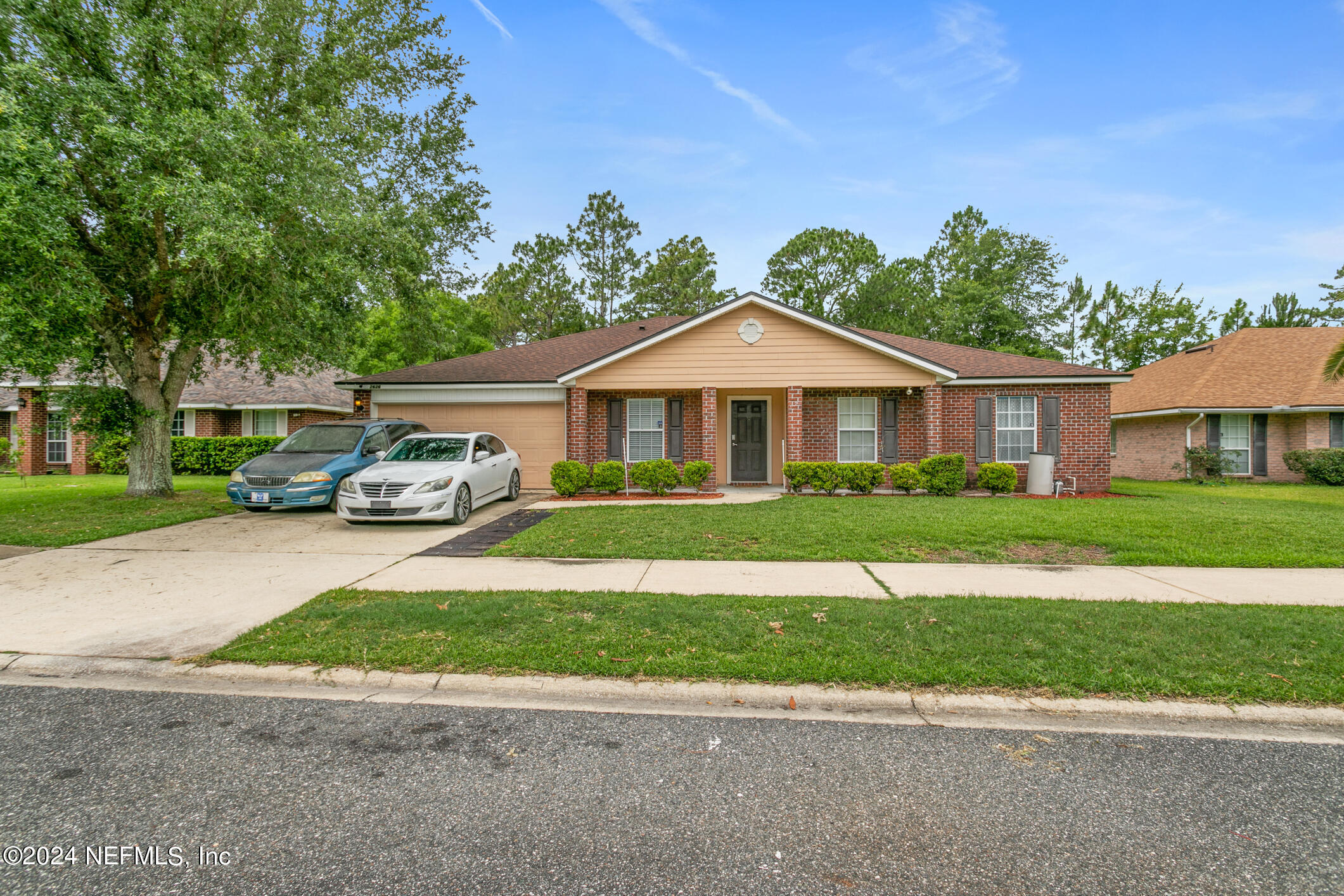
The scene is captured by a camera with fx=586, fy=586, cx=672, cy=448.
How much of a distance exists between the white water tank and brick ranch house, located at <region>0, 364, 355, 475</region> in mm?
20967

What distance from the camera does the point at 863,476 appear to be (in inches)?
536

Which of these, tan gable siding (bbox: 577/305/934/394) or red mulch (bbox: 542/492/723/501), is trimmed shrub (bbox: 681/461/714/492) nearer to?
red mulch (bbox: 542/492/723/501)

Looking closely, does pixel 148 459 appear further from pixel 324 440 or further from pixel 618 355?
pixel 618 355

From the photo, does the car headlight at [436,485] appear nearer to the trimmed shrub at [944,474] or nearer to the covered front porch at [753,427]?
the covered front porch at [753,427]

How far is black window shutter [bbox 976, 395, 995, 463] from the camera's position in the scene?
578 inches

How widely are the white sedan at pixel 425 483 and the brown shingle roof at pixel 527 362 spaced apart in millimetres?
4049

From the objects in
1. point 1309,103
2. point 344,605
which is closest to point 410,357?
point 344,605

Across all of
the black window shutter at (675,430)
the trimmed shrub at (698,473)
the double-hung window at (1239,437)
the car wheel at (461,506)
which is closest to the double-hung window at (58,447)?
the car wheel at (461,506)

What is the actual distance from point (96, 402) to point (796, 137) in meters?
17.6

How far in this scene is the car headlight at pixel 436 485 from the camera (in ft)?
30.7

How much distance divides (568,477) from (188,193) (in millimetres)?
7995

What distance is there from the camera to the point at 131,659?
4164mm

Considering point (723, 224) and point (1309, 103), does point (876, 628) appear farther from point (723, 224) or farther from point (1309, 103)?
point (723, 224)

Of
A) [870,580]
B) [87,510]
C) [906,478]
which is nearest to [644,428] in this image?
[906,478]
